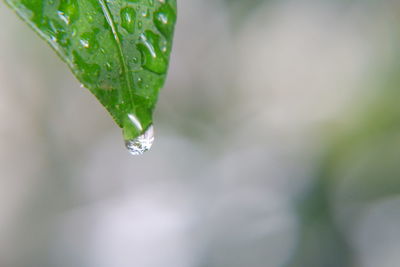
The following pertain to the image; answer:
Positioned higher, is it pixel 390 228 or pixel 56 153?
pixel 390 228

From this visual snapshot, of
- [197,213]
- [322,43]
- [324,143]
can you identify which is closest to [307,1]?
[322,43]

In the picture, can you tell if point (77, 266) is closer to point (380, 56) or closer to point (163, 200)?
point (163, 200)

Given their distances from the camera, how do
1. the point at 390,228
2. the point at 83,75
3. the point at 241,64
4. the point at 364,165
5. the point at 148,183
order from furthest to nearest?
1. the point at 148,183
2. the point at 241,64
3. the point at 390,228
4. the point at 364,165
5. the point at 83,75

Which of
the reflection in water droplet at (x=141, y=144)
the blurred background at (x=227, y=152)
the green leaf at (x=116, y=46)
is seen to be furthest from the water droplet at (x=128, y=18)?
the blurred background at (x=227, y=152)

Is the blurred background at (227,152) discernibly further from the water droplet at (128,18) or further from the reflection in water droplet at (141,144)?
the water droplet at (128,18)

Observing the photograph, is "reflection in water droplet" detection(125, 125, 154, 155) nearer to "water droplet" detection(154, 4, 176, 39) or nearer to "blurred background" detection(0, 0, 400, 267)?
"water droplet" detection(154, 4, 176, 39)

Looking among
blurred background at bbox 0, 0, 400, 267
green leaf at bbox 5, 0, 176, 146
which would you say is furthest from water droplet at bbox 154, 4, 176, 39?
blurred background at bbox 0, 0, 400, 267
